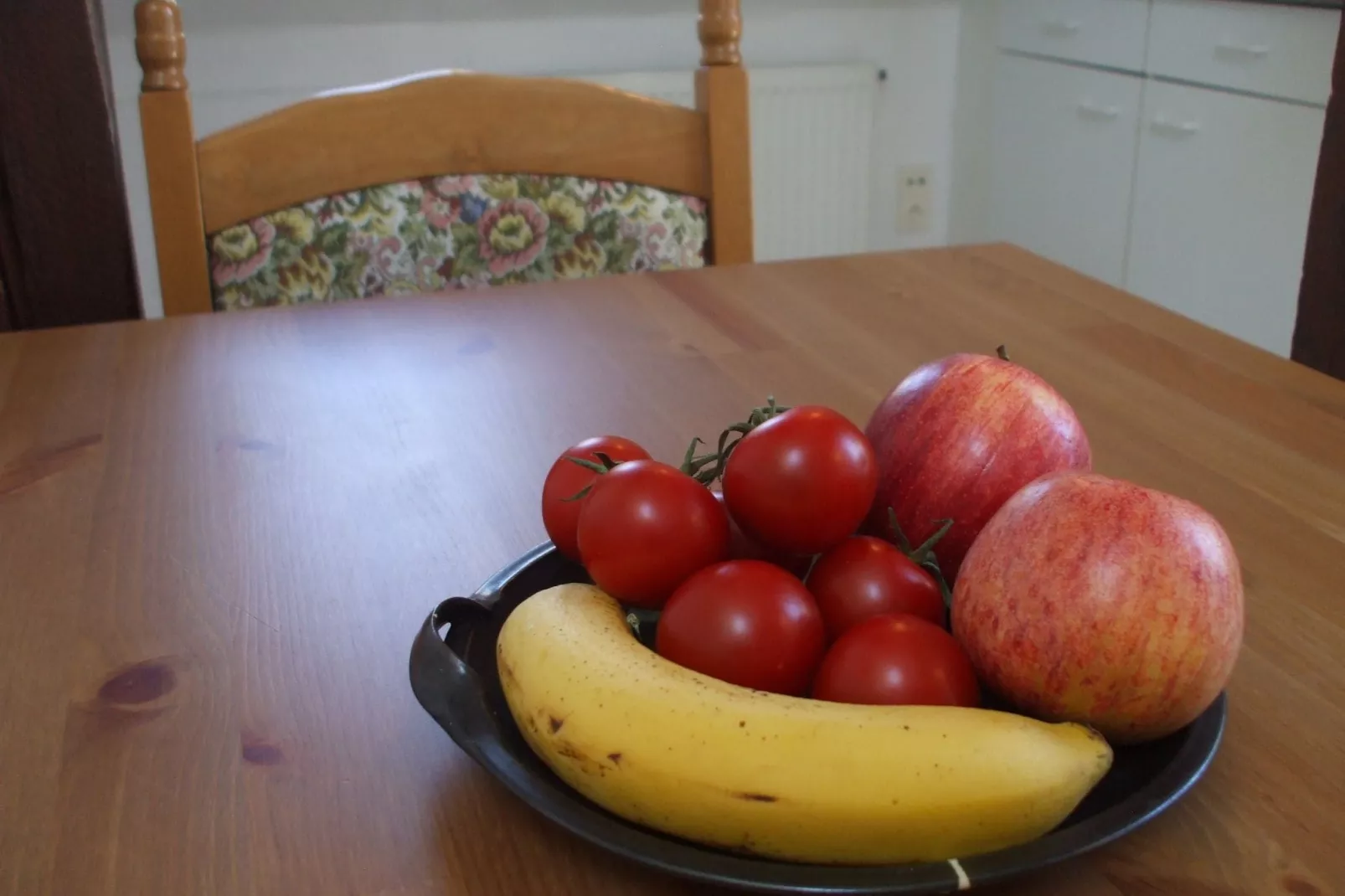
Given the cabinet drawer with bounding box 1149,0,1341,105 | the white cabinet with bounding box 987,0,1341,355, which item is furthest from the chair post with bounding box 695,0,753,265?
the cabinet drawer with bounding box 1149,0,1341,105

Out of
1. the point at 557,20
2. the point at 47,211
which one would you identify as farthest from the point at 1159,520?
the point at 557,20

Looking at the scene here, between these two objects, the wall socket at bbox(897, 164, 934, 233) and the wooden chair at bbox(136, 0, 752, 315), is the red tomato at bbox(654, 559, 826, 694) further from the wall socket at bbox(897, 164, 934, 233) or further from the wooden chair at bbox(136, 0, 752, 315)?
the wall socket at bbox(897, 164, 934, 233)

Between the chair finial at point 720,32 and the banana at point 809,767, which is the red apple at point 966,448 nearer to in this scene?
the banana at point 809,767

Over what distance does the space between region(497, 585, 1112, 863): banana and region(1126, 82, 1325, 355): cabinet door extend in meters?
2.11

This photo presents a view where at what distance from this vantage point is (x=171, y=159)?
3.80 ft

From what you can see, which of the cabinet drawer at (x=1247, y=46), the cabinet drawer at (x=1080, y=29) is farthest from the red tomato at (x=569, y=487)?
the cabinet drawer at (x=1080, y=29)

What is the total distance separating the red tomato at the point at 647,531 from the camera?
1.75ft

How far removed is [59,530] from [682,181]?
770 mm

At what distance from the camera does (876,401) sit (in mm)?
924

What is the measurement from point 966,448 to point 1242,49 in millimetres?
2088

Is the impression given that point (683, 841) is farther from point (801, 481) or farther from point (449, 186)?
point (449, 186)

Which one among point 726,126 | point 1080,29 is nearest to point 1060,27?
point 1080,29

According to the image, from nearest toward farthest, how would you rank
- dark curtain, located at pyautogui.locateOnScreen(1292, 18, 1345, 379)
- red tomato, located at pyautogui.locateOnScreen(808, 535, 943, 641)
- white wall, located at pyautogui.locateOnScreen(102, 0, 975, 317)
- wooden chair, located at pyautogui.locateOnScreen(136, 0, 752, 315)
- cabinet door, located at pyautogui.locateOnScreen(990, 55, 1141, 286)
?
red tomato, located at pyautogui.locateOnScreen(808, 535, 943, 641)
wooden chair, located at pyautogui.locateOnScreen(136, 0, 752, 315)
dark curtain, located at pyautogui.locateOnScreen(1292, 18, 1345, 379)
white wall, located at pyautogui.locateOnScreen(102, 0, 975, 317)
cabinet door, located at pyautogui.locateOnScreen(990, 55, 1141, 286)

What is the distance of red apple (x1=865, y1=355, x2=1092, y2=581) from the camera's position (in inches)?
23.7
